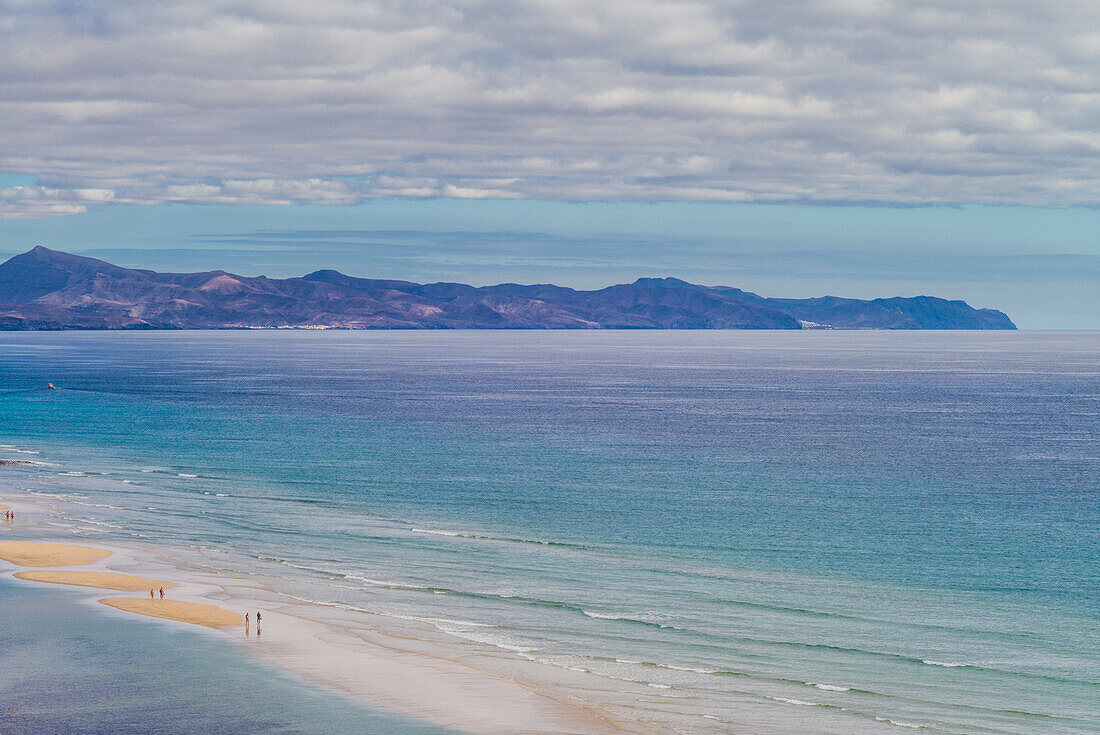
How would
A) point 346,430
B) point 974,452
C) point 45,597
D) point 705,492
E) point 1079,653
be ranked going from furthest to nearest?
point 346,430, point 974,452, point 705,492, point 45,597, point 1079,653

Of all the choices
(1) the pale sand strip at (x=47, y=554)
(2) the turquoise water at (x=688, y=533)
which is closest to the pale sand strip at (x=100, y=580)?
(1) the pale sand strip at (x=47, y=554)

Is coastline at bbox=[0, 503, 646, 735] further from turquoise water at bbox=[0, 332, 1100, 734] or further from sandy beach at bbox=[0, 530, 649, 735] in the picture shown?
turquoise water at bbox=[0, 332, 1100, 734]

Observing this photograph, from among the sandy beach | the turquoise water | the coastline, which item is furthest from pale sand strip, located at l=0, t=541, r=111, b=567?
the sandy beach

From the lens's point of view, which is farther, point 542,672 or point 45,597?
point 45,597

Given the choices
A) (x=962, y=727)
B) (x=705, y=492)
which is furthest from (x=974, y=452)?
(x=962, y=727)

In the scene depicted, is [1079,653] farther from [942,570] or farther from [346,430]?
[346,430]

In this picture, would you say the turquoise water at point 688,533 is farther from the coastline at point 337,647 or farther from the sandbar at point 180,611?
the sandbar at point 180,611

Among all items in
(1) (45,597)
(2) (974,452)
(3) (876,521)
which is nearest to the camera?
(1) (45,597)
